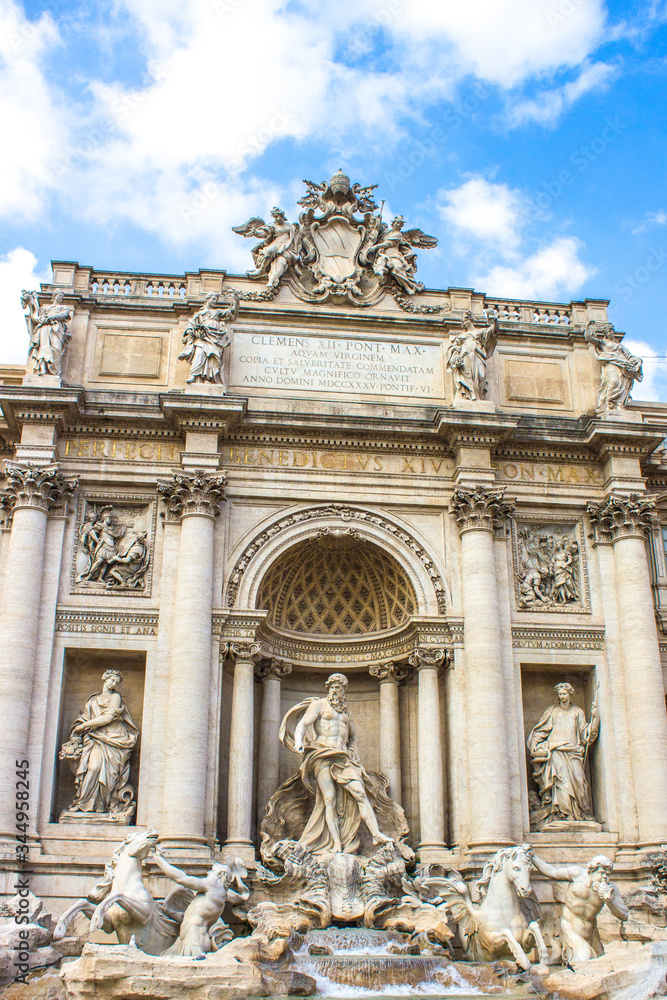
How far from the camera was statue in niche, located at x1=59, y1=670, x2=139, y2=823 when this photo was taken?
18422 millimetres

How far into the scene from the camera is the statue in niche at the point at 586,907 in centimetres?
1494

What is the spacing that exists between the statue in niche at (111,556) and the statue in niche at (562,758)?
8044mm

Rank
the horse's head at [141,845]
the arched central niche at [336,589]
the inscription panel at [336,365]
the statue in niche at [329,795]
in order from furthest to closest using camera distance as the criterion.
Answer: the inscription panel at [336,365] → the arched central niche at [336,589] → the statue in niche at [329,795] → the horse's head at [141,845]

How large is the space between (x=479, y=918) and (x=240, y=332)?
480 inches

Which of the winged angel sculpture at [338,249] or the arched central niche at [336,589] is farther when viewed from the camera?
the winged angel sculpture at [338,249]

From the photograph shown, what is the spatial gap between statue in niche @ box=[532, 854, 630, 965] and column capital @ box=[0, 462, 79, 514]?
11020 mm

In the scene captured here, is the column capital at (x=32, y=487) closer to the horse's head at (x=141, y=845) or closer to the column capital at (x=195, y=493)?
the column capital at (x=195, y=493)

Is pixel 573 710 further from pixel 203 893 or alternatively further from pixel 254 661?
pixel 203 893

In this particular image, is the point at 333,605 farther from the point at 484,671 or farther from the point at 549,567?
the point at 549,567

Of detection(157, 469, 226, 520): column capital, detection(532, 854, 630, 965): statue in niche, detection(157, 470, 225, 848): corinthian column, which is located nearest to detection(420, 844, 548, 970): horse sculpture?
detection(532, 854, 630, 965): statue in niche

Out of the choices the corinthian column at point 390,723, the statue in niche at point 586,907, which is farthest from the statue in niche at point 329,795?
the statue in niche at point 586,907

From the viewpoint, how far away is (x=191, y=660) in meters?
18.7

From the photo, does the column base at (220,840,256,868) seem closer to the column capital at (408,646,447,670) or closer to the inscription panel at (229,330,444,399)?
the column capital at (408,646,447,670)

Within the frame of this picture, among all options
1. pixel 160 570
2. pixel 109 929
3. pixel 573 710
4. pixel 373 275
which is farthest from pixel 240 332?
pixel 109 929
